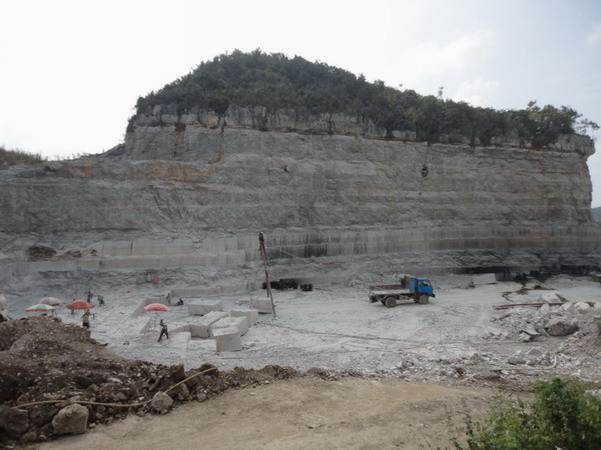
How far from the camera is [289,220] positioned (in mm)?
28844

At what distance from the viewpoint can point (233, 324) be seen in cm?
1376

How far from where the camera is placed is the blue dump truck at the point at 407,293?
19712 millimetres

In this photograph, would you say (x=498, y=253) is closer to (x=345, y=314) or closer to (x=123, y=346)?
(x=345, y=314)

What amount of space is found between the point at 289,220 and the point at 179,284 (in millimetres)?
9308

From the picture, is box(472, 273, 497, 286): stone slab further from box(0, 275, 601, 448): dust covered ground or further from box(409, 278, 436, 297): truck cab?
box(0, 275, 601, 448): dust covered ground

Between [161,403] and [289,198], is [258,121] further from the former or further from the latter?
[161,403]

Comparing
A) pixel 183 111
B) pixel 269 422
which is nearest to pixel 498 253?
pixel 183 111

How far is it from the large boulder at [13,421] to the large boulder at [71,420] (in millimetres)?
453

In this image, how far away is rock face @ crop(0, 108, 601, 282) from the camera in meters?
25.0

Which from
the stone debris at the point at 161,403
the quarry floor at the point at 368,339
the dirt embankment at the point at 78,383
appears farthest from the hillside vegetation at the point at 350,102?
the stone debris at the point at 161,403

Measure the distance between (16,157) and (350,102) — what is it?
86.2 ft

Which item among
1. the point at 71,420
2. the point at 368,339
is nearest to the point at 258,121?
the point at 368,339

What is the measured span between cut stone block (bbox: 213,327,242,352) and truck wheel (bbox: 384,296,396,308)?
31.0ft

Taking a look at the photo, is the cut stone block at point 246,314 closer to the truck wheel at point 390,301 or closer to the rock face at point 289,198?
the truck wheel at point 390,301
